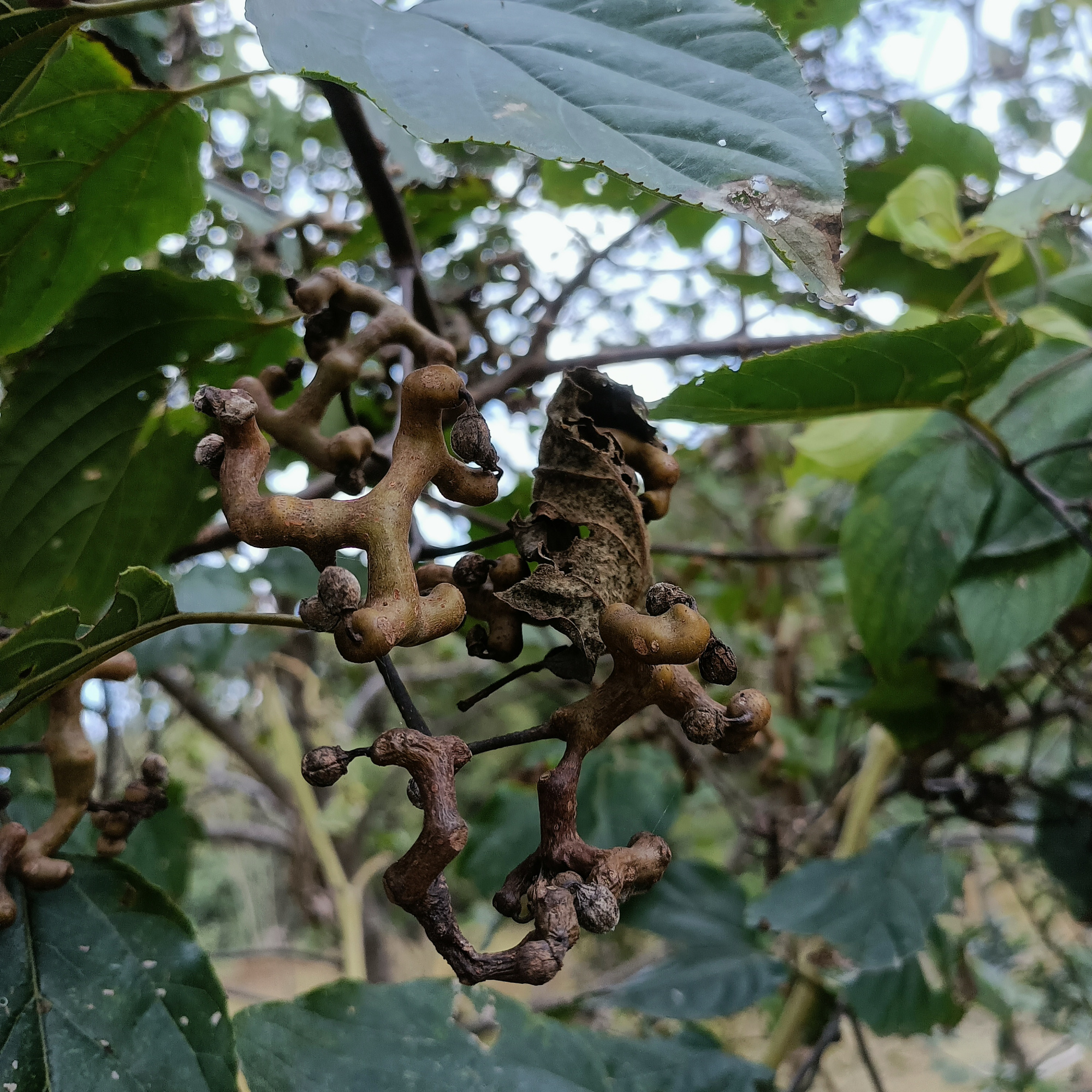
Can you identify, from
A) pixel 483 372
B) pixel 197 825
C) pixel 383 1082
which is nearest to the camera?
pixel 383 1082

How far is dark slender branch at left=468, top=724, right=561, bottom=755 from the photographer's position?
11.2 inches

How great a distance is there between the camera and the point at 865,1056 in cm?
85

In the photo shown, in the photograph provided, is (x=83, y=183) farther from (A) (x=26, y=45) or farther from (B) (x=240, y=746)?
(B) (x=240, y=746)

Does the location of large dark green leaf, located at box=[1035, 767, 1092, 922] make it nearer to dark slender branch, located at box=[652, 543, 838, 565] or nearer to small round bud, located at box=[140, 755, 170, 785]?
dark slender branch, located at box=[652, 543, 838, 565]

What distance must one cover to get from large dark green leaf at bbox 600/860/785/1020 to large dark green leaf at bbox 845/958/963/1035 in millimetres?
98

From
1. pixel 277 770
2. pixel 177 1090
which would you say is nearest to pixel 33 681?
pixel 177 1090

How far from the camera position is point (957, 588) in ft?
Result: 2.21

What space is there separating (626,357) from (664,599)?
46 cm

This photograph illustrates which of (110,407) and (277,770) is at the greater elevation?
(110,407)

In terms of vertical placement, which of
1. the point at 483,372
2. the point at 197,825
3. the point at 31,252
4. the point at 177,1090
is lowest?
the point at 197,825

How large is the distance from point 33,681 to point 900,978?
89cm

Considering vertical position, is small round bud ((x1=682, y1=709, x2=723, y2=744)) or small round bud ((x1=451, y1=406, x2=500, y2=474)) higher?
small round bud ((x1=451, y1=406, x2=500, y2=474))

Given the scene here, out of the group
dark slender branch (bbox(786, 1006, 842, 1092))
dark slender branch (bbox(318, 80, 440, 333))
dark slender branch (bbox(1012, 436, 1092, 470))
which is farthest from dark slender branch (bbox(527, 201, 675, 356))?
dark slender branch (bbox(786, 1006, 842, 1092))

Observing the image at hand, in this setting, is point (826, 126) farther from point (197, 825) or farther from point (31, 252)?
point (197, 825)
